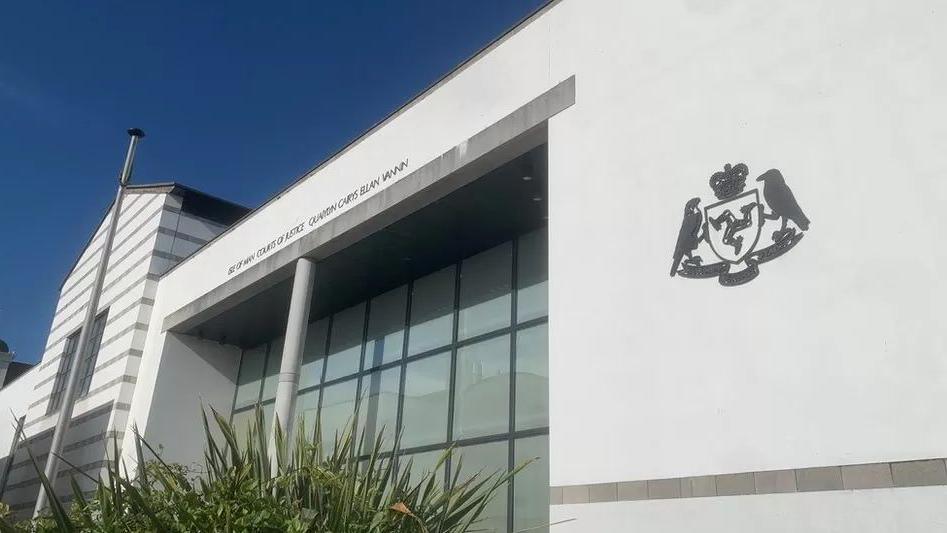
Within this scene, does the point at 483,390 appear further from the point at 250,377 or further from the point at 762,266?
the point at 250,377

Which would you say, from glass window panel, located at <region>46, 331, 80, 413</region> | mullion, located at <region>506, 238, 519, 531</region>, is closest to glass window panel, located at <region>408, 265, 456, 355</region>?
mullion, located at <region>506, 238, 519, 531</region>

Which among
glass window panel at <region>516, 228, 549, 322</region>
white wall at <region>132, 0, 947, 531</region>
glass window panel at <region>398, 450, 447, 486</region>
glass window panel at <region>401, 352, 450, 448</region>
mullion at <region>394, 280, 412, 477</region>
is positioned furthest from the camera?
mullion at <region>394, 280, 412, 477</region>

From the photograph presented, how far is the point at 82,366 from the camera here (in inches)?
730

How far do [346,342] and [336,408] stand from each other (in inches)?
52.6

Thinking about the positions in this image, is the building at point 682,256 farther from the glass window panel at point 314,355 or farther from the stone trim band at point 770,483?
the glass window panel at point 314,355

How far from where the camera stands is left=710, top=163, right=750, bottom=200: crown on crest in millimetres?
7012

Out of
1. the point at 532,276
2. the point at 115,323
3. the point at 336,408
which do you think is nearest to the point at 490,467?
the point at 532,276

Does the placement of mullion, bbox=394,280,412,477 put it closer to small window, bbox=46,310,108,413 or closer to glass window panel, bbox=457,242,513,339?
glass window panel, bbox=457,242,513,339

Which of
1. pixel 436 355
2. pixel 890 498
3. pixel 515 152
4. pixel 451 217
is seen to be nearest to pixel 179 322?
pixel 436 355

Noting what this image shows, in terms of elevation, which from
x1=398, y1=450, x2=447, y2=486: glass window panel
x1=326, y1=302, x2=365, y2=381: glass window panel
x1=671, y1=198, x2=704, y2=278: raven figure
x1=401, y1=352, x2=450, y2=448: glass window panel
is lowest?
x1=398, y1=450, x2=447, y2=486: glass window panel

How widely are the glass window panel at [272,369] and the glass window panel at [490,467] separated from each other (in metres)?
6.76

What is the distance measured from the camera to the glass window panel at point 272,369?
1705cm

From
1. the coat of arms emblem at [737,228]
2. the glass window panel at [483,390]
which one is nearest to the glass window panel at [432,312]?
the glass window panel at [483,390]

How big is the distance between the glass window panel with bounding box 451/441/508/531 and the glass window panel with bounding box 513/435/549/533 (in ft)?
0.75
